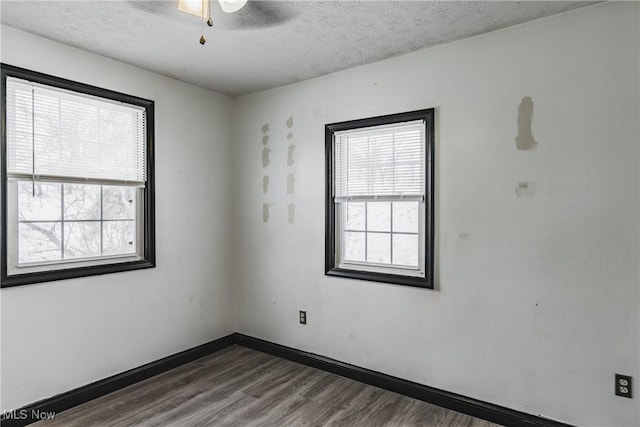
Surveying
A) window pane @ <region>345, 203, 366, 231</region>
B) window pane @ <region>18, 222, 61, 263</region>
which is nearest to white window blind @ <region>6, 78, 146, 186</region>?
window pane @ <region>18, 222, 61, 263</region>

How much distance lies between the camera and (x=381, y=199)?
10.2 feet

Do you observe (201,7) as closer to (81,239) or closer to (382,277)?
(81,239)

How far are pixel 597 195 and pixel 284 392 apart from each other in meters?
2.57

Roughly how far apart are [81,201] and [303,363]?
2.32 meters

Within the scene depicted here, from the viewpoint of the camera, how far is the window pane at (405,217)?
9.81 ft

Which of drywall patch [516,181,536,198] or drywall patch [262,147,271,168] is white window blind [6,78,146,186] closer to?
drywall patch [262,147,271,168]

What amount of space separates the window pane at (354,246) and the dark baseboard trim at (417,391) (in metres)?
0.93

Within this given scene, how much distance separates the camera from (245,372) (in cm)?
337

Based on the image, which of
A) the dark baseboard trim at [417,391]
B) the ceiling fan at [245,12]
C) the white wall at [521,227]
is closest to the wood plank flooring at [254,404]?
the dark baseboard trim at [417,391]

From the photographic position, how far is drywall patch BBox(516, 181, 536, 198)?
245 centimetres

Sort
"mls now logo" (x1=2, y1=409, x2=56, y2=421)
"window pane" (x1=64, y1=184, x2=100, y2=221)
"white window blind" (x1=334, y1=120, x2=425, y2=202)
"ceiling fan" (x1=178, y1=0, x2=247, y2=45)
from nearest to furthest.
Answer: "ceiling fan" (x1=178, y1=0, x2=247, y2=45), "mls now logo" (x1=2, y1=409, x2=56, y2=421), "window pane" (x1=64, y1=184, x2=100, y2=221), "white window blind" (x1=334, y1=120, x2=425, y2=202)

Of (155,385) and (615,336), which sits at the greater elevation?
(615,336)

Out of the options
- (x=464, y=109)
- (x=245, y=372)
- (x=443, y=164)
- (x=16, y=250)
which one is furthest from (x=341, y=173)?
(x=16, y=250)

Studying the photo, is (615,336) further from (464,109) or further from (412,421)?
(464,109)
